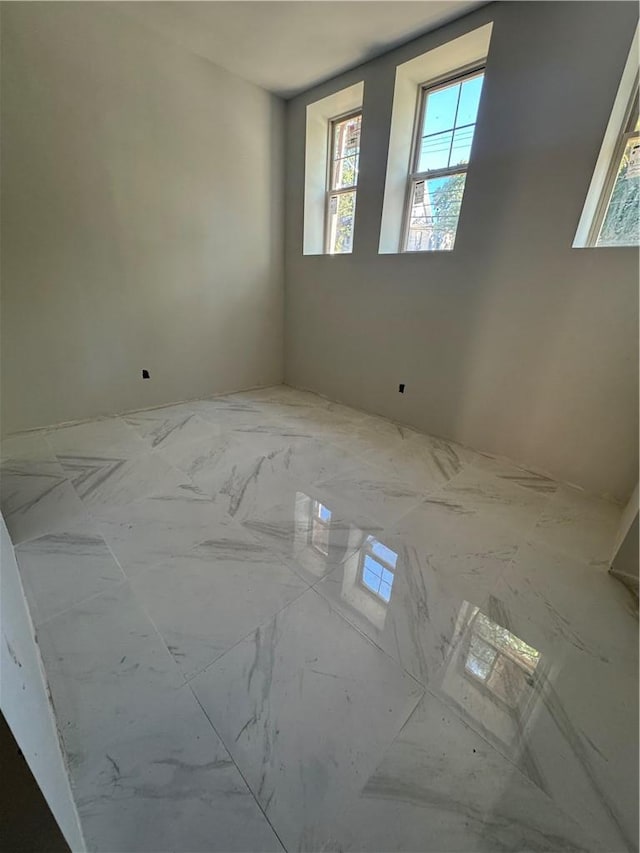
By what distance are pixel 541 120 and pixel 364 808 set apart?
334cm

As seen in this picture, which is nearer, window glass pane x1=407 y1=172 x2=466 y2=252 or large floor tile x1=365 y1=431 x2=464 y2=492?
large floor tile x1=365 y1=431 x2=464 y2=492

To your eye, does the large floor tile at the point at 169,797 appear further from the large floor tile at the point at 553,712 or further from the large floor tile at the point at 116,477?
the large floor tile at the point at 116,477

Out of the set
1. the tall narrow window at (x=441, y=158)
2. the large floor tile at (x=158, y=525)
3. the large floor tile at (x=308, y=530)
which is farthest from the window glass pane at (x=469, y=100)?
the large floor tile at (x=158, y=525)

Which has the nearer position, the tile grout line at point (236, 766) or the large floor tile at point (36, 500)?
the tile grout line at point (236, 766)

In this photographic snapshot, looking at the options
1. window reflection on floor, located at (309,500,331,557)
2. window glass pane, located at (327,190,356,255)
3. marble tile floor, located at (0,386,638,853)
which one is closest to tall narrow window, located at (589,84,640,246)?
marble tile floor, located at (0,386,638,853)

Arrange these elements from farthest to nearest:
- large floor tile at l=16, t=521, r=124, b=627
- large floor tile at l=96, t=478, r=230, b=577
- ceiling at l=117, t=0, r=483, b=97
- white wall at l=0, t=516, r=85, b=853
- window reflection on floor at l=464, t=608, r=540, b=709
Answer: ceiling at l=117, t=0, r=483, b=97 < large floor tile at l=96, t=478, r=230, b=577 < large floor tile at l=16, t=521, r=124, b=627 < window reflection on floor at l=464, t=608, r=540, b=709 < white wall at l=0, t=516, r=85, b=853

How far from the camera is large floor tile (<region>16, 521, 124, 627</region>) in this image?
4.44 feet

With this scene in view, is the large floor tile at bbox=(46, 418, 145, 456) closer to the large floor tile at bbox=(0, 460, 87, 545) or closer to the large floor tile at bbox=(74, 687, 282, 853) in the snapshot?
the large floor tile at bbox=(0, 460, 87, 545)

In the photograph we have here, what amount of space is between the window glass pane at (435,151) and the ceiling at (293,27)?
0.62 meters

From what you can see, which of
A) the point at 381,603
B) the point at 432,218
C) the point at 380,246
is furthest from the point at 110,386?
the point at 432,218

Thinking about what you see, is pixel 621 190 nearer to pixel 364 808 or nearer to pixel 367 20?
pixel 367 20

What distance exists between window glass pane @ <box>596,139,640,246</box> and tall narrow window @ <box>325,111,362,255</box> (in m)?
2.03

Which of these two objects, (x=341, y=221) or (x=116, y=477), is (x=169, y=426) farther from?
(x=341, y=221)

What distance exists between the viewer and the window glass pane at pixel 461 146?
263 cm
